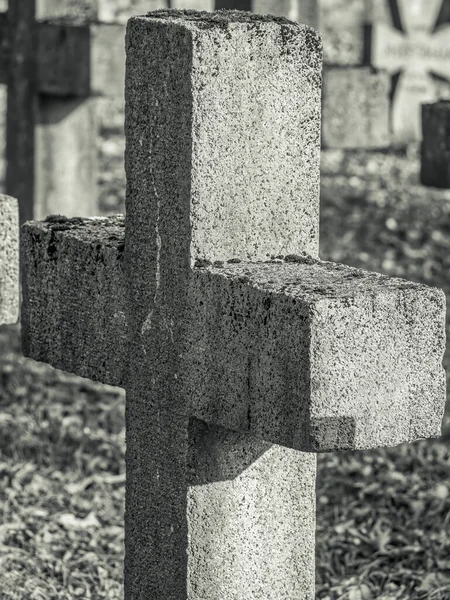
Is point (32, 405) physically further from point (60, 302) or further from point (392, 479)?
point (60, 302)

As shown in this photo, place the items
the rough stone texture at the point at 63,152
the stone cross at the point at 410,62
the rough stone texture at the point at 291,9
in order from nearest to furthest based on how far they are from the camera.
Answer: the rough stone texture at the point at 291,9
the rough stone texture at the point at 63,152
the stone cross at the point at 410,62

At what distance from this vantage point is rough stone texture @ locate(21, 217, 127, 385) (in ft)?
10.7

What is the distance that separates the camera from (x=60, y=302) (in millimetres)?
3441

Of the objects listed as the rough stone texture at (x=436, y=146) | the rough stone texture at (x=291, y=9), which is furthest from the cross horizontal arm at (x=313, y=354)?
the rough stone texture at (x=291, y=9)

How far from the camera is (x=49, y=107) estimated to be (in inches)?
302

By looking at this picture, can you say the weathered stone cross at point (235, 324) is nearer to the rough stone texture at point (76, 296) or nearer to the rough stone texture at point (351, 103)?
the rough stone texture at point (76, 296)

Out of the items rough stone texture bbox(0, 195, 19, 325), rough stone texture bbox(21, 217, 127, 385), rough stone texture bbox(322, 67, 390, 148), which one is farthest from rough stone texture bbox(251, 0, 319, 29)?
rough stone texture bbox(21, 217, 127, 385)

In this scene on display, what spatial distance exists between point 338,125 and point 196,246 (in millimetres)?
4732

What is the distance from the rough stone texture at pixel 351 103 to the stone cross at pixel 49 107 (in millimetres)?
1115

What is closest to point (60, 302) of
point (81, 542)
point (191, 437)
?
point (191, 437)

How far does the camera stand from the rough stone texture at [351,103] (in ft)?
24.7

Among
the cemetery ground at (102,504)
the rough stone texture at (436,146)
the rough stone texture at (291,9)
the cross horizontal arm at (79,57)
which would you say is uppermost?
the rough stone texture at (291,9)

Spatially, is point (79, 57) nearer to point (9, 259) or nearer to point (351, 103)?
point (351, 103)

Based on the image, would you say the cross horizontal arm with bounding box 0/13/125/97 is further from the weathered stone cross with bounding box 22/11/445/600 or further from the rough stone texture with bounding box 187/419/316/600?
the rough stone texture with bounding box 187/419/316/600
